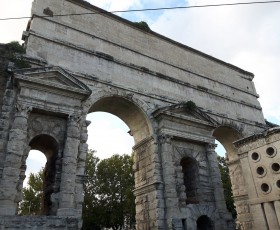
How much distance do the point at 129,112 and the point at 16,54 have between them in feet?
17.1

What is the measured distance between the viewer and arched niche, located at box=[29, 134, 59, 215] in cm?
952

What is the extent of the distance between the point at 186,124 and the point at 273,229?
5.46 metres

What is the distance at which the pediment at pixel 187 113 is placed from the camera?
1270 centimetres

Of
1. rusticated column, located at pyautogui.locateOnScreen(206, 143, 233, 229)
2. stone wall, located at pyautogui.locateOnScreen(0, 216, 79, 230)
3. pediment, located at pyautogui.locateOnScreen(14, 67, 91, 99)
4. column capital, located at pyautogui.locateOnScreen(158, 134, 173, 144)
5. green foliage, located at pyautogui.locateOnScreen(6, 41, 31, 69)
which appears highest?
green foliage, located at pyautogui.locateOnScreen(6, 41, 31, 69)

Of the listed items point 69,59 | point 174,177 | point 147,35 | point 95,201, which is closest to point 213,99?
point 147,35

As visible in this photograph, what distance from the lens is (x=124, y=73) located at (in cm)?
1305

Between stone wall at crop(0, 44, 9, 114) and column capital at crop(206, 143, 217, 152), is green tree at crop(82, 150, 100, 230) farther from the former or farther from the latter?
stone wall at crop(0, 44, 9, 114)

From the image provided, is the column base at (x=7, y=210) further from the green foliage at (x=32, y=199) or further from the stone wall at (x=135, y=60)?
the green foliage at (x=32, y=199)

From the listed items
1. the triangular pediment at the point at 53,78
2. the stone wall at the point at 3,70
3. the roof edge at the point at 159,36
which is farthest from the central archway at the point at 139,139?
the roof edge at the point at 159,36

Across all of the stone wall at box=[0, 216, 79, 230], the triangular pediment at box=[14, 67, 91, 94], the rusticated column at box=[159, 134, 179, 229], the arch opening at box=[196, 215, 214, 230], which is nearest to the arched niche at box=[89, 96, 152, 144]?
the rusticated column at box=[159, 134, 179, 229]

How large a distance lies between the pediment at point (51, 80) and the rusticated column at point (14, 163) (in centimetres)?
93

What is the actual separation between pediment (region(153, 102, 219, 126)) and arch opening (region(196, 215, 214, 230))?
4286 millimetres

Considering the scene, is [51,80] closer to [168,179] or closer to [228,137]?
[168,179]

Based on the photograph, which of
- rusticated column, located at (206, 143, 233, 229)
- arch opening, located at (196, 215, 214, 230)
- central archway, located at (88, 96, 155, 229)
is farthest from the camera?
rusticated column, located at (206, 143, 233, 229)
